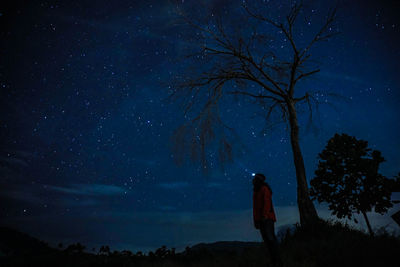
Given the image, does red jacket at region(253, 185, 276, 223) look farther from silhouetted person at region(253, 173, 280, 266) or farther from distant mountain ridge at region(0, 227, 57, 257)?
distant mountain ridge at region(0, 227, 57, 257)

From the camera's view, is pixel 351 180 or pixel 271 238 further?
pixel 351 180

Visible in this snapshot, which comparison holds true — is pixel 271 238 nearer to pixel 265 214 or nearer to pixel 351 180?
pixel 265 214

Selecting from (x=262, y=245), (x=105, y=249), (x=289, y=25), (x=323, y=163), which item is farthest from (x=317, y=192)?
(x=105, y=249)

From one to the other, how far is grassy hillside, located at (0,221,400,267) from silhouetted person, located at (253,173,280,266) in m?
0.42

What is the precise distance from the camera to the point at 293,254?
18.0 ft

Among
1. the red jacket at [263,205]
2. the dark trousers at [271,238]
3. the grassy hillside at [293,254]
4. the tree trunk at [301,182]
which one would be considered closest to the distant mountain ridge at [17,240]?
the grassy hillside at [293,254]

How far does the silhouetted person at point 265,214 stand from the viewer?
184 inches

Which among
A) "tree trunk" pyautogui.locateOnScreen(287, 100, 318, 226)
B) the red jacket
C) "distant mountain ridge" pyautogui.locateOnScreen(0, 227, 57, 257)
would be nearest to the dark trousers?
the red jacket

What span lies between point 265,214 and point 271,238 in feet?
1.52

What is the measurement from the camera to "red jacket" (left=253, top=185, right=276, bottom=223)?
477 centimetres

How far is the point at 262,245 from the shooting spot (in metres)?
7.07

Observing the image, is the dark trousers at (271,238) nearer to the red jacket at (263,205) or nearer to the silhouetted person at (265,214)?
the silhouetted person at (265,214)

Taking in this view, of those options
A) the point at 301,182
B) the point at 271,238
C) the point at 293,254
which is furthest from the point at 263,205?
the point at 301,182

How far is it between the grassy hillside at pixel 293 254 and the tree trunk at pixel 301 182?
0.55m
